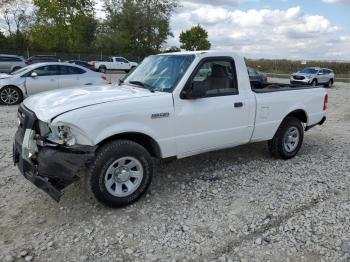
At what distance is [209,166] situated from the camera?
5840 mm

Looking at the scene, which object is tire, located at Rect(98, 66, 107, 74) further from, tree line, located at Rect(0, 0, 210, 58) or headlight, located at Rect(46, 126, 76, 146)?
headlight, located at Rect(46, 126, 76, 146)

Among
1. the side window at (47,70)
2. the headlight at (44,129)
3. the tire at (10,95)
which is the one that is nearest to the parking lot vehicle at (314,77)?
the side window at (47,70)

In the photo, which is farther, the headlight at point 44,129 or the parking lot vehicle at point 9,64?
the parking lot vehicle at point 9,64

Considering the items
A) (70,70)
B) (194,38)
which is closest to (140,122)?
(70,70)

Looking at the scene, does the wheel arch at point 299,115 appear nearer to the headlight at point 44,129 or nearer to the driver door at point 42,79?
the headlight at point 44,129

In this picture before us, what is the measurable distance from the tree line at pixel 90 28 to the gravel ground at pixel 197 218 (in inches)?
1680

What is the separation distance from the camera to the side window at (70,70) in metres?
13.0

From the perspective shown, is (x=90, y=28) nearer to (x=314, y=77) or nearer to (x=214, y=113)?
(x=314, y=77)

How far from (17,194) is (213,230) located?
2582mm

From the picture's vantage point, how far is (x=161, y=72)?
5.04 meters

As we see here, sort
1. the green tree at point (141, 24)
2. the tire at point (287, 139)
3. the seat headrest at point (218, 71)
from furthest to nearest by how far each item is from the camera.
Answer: the green tree at point (141, 24)
the tire at point (287, 139)
the seat headrest at point (218, 71)

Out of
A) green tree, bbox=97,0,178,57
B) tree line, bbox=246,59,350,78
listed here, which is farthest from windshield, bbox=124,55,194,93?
green tree, bbox=97,0,178,57

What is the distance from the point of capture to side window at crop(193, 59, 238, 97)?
4.94m

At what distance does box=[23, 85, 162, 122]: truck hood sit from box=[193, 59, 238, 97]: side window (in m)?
0.78
